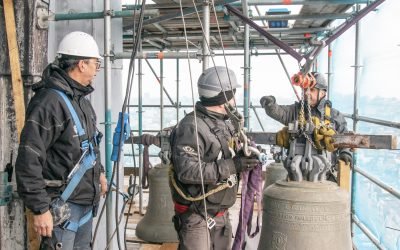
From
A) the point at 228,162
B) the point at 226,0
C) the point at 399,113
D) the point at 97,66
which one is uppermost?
the point at 226,0

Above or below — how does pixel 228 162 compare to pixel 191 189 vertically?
above

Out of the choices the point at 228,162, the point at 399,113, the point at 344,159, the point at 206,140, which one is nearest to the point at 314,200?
the point at 228,162

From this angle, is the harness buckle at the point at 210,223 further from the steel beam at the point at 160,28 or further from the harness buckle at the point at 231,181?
the steel beam at the point at 160,28

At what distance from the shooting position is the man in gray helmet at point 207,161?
225 centimetres

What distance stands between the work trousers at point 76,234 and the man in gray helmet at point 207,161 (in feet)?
1.60

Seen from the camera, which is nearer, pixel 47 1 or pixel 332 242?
pixel 332 242

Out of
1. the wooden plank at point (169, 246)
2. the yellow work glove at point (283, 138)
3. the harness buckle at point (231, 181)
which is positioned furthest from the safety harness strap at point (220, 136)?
the wooden plank at point (169, 246)

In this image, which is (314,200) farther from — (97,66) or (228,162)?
(97,66)

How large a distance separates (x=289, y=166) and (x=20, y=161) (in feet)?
4.01

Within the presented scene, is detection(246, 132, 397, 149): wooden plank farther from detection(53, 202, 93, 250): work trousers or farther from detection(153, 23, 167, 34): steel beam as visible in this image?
detection(153, 23, 167, 34): steel beam

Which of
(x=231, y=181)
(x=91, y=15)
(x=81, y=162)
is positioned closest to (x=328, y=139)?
(x=231, y=181)

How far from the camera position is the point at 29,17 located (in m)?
2.52

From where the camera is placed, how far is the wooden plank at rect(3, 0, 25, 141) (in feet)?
8.00

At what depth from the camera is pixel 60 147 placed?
2176 mm
